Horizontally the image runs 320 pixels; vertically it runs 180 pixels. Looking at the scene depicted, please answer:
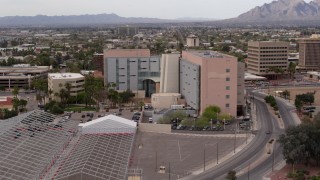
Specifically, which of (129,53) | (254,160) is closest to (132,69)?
(129,53)

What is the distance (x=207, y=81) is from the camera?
2042 inches

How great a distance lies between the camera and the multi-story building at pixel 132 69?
2653 inches

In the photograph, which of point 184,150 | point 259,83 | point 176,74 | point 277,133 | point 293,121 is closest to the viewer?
point 184,150

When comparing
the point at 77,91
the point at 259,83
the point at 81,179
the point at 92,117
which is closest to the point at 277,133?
the point at 92,117

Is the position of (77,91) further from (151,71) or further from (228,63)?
(228,63)

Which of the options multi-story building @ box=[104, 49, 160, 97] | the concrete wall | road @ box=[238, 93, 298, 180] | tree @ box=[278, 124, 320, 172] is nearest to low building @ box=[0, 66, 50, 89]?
multi-story building @ box=[104, 49, 160, 97]

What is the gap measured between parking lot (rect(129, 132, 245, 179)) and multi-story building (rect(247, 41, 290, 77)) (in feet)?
148

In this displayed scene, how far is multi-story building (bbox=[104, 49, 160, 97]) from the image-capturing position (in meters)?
67.4

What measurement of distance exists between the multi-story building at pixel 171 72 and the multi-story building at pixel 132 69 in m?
4.62

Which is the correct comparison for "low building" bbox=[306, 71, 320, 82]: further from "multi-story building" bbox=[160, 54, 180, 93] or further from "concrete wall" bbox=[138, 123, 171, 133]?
"concrete wall" bbox=[138, 123, 171, 133]

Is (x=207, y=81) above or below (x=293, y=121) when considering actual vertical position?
above

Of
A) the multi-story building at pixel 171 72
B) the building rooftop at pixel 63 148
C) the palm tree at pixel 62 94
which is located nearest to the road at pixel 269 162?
the building rooftop at pixel 63 148

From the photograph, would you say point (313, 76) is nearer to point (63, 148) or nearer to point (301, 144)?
point (301, 144)

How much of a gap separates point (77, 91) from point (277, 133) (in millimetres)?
28986
